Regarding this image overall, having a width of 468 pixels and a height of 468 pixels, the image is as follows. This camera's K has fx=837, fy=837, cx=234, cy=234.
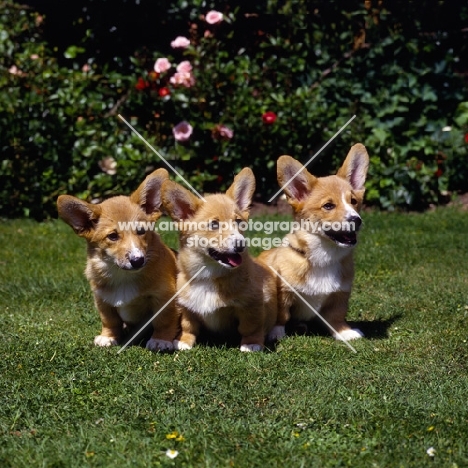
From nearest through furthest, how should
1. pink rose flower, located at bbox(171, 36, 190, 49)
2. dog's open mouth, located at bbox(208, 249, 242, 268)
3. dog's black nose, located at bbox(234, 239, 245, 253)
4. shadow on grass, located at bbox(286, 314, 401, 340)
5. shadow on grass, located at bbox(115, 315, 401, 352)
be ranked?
dog's black nose, located at bbox(234, 239, 245, 253)
dog's open mouth, located at bbox(208, 249, 242, 268)
shadow on grass, located at bbox(115, 315, 401, 352)
shadow on grass, located at bbox(286, 314, 401, 340)
pink rose flower, located at bbox(171, 36, 190, 49)

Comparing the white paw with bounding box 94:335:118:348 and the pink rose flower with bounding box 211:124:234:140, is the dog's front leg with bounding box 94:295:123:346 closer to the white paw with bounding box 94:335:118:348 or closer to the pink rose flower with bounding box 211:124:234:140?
the white paw with bounding box 94:335:118:348

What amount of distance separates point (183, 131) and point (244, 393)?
5230mm

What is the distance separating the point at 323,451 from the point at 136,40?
738 cm

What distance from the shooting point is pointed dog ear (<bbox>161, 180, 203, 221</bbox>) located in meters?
5.22

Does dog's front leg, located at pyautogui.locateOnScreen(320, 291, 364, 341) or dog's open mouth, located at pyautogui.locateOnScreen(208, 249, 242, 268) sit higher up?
dog's open mouth, located at pyautogui.locateOnScreen(208, 249, 242, 268)

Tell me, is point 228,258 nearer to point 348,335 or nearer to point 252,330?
point 252,330

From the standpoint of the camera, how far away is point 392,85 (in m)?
9.55

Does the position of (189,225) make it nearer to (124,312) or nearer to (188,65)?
(124,312)

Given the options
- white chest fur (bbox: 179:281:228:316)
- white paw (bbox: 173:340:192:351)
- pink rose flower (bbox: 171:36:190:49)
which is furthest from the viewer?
pink rose flower (bbox: 171:36:190:49)

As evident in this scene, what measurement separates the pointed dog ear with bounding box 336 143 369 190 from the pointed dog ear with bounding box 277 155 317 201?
0.30 metres

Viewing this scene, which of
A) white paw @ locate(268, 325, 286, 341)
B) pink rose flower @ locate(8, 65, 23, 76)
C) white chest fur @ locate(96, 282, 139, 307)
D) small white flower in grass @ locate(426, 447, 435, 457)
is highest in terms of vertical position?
small white flower in grass @ locate(426, 447, 435, 457)

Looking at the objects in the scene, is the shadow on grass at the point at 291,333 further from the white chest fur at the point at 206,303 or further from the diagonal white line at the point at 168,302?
the white chest fur at the point at 206,303

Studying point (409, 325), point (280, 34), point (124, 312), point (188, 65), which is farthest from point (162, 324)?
point (280, 34)

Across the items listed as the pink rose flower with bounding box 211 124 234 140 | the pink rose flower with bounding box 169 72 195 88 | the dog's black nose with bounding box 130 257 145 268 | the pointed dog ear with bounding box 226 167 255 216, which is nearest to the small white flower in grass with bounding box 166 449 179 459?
the dog's black nose with bounding box 130 257 145 268
